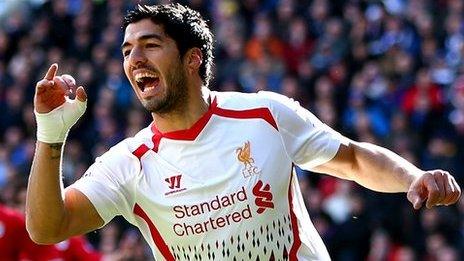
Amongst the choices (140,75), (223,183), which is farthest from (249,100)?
(140,75)

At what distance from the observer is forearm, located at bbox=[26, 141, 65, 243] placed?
5359 millimetres

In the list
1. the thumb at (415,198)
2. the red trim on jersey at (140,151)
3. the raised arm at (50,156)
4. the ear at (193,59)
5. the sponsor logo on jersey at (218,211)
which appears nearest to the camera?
the thumb at (415,198)

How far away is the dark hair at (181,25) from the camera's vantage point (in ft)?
19.0

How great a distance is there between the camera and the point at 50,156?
5.39m

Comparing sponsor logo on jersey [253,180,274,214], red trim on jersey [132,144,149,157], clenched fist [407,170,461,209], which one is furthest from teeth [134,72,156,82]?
clenched fist [407,170,461,209]

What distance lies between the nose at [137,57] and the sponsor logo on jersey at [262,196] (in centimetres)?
74

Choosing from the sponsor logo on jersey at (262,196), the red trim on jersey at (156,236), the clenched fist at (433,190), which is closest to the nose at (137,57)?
the red trim on jersey at (156,236)

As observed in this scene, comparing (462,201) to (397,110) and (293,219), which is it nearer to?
(397,110)

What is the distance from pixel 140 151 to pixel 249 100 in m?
0.55

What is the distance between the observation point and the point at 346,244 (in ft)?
41.9

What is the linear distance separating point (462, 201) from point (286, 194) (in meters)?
7.02

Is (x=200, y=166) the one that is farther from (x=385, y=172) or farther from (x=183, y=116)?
(x=385, y=172)

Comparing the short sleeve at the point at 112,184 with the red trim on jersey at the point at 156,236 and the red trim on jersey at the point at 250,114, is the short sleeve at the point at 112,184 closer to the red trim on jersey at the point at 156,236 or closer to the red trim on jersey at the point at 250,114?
the red trim on jersey at the point at 156,236

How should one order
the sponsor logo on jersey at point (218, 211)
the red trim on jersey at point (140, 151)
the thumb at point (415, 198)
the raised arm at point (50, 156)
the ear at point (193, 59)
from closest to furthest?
the thumb at point (415, 198), the raised arm at point (50, 156), the sponsor logo on jersey at point (218, 211), the red trim on jersey at point (140, 151), the ear at point (193, 59)
